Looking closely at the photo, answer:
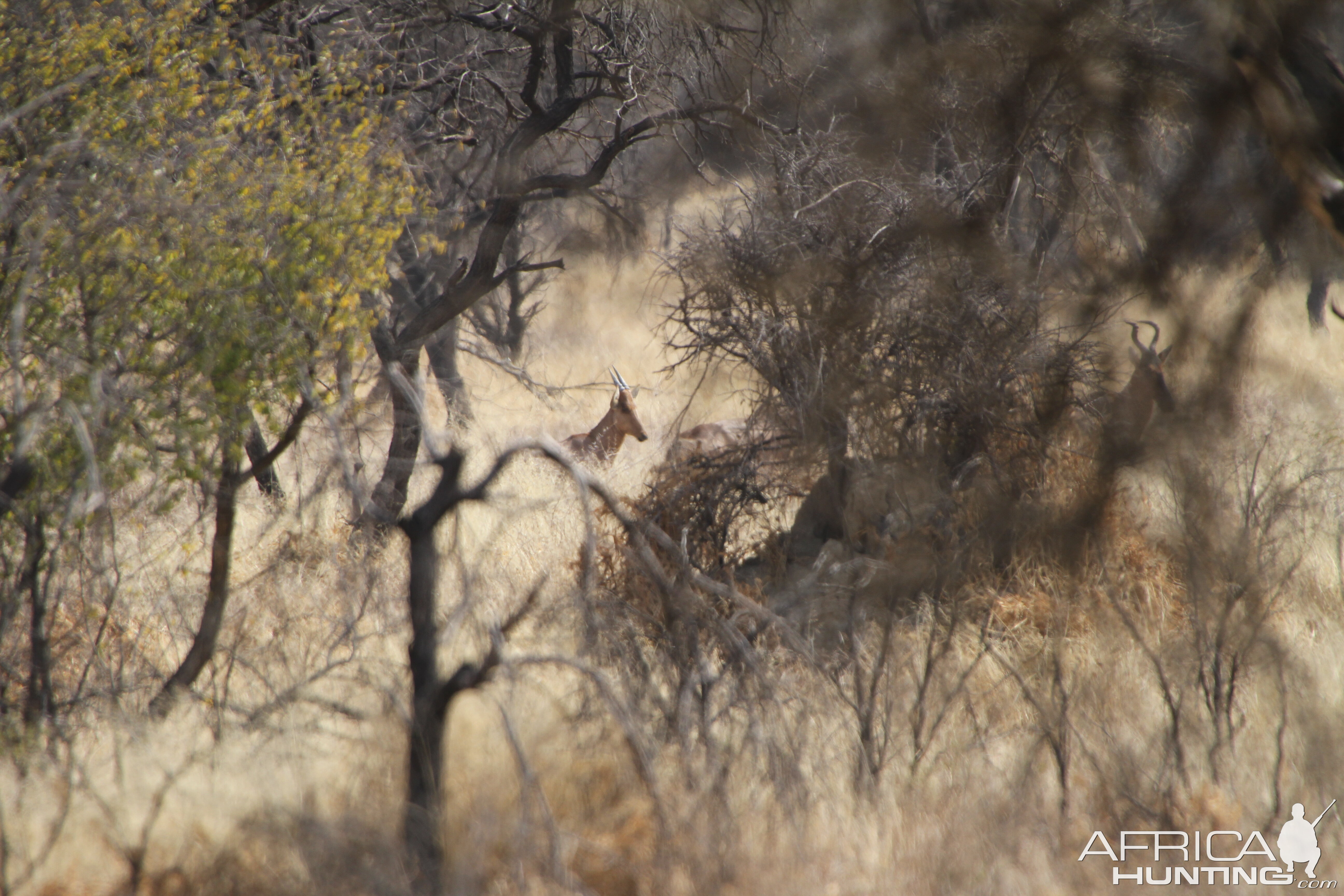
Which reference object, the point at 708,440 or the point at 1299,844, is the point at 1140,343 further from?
the point at 1299,844

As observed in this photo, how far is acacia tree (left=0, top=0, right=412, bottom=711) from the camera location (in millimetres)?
4496

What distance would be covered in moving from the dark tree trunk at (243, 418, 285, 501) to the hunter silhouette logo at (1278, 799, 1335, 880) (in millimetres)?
5239

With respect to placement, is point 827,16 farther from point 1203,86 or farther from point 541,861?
point 541,861

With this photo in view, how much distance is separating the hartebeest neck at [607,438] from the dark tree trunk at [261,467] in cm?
324

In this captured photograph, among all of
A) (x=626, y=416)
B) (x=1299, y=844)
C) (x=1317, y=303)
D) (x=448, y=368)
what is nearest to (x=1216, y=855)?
(x=1299, y=844)

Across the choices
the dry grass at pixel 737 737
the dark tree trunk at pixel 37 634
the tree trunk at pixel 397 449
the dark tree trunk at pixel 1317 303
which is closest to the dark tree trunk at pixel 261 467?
the dry grass at pixel 737 737

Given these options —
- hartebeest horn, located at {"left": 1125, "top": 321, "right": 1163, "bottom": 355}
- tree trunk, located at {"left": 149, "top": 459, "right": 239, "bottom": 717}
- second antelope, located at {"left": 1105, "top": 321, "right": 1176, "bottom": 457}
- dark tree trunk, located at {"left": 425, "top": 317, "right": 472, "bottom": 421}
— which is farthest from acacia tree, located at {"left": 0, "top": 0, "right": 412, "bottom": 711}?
dark tree trunk, located at {"left": 425, "top": 317, "right": 472, "bottom": 421}

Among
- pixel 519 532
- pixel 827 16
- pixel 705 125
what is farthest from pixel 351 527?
pixel 827 16

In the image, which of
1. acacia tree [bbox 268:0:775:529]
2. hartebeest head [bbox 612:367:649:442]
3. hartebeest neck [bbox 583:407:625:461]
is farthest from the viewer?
hartebeest head [bbox 612:367:649:442]

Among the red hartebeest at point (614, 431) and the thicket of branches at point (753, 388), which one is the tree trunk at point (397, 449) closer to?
the thicket of branches at point (753, 388)

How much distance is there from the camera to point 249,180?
5441 millimetres

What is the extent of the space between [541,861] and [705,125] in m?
6.26

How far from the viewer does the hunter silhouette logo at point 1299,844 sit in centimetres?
459

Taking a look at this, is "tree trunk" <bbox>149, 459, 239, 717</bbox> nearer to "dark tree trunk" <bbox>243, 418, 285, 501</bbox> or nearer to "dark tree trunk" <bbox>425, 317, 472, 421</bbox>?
"dark tree trunk" <bbox>243, 418, 285, 501</bbox>
